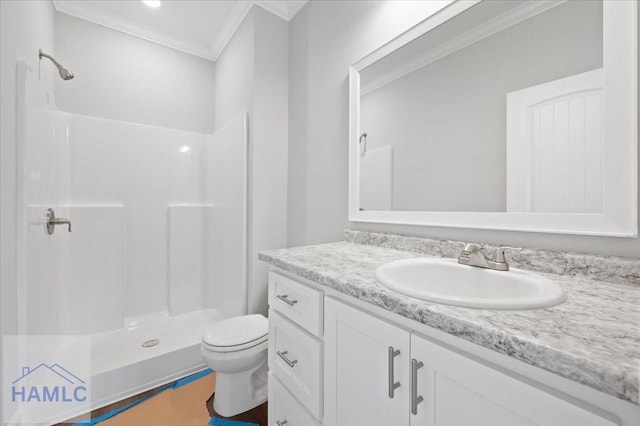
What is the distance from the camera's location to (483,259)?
832 mm

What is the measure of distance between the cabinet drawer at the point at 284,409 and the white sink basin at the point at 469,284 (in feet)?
1.85

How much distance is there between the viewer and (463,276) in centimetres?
86

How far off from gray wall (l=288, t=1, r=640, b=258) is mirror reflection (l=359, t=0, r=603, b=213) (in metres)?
0.18

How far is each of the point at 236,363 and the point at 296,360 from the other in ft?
2.09

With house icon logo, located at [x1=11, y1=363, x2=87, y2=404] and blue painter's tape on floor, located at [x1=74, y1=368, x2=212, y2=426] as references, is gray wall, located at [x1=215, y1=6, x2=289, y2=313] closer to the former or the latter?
blue painter's tape on floor, located at [x1=74, y1=368, x2=212, y2=426]

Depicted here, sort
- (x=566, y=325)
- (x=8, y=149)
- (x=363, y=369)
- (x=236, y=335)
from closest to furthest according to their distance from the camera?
(x=566, y=325) < (x=363, y=369) < (x=8, y=149) < (x=236, y=335)

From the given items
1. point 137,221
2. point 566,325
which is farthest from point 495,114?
point 137,221

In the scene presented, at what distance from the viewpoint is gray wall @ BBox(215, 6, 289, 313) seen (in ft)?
6.13

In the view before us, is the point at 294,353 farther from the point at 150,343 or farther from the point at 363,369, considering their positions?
the point at 150,343

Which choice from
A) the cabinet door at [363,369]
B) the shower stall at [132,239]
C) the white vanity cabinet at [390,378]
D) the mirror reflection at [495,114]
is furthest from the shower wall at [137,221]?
the cabinet door at [363,369]

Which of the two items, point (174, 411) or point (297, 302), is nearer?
point (297, 302)

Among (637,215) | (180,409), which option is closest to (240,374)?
(180,409)

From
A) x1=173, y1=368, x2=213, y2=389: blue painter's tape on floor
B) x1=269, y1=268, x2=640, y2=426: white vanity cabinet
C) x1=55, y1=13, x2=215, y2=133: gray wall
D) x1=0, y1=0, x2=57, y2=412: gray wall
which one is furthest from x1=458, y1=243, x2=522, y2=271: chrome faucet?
x1=55, y1=13, x2=215, y2=133: gray wall

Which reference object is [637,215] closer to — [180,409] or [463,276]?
[463,276]
